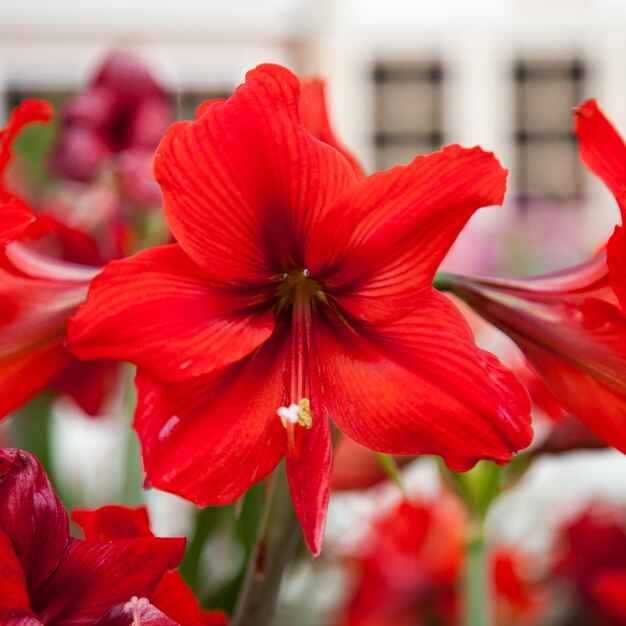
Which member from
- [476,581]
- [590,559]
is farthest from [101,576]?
[590,559]

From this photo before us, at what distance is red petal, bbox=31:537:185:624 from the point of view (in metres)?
0.24

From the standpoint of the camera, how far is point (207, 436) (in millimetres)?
255

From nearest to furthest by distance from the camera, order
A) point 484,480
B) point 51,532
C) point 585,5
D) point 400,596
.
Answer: point 51,532 → point 484,480 → point 400,596 → point 585,5

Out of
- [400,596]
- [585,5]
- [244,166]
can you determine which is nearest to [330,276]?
[244,166]

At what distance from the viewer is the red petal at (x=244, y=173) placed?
0.25m

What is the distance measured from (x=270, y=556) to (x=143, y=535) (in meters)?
0.05

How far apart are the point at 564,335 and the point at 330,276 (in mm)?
71

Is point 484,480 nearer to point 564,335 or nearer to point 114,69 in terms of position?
point 564,335

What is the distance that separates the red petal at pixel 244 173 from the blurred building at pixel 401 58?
5970 mm

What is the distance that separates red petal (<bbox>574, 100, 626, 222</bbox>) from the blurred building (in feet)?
19.5

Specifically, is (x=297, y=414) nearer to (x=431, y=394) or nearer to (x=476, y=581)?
(x=431, y=394)

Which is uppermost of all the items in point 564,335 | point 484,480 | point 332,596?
point 564,335

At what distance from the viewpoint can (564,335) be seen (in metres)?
0.29

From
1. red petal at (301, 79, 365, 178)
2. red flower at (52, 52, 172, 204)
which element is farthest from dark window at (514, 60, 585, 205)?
red petal at (301, 79, 365, 178)
